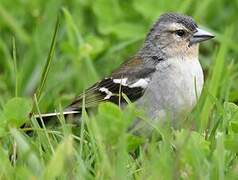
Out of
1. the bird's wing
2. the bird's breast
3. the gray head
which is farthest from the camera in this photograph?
the gray head

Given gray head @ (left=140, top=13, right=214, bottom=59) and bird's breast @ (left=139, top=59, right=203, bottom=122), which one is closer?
bird's breast @ (left=139, top=59, right=203, bottom=122)

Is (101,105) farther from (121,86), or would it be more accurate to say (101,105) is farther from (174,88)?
(121,86)

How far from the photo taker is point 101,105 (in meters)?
4.36

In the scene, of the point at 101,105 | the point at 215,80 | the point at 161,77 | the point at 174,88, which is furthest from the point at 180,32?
the point at 101,105

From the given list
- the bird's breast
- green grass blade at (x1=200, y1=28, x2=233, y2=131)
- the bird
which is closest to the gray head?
the bird

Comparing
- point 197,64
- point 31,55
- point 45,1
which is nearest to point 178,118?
point 197,64

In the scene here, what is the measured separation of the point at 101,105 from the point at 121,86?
1363mm

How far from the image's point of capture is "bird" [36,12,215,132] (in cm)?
538

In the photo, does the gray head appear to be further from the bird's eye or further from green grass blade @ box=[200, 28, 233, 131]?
green grass blade @ box=[200, 28, 233, 131]

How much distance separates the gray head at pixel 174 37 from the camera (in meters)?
5.85

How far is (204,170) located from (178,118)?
130 cm

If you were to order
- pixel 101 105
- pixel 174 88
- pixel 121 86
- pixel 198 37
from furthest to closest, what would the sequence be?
pixel 198 37
pixel 121 86
pixel 174 88
pixel 101 105

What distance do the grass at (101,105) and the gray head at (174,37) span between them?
30 cm

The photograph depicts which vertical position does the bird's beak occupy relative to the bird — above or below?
above
